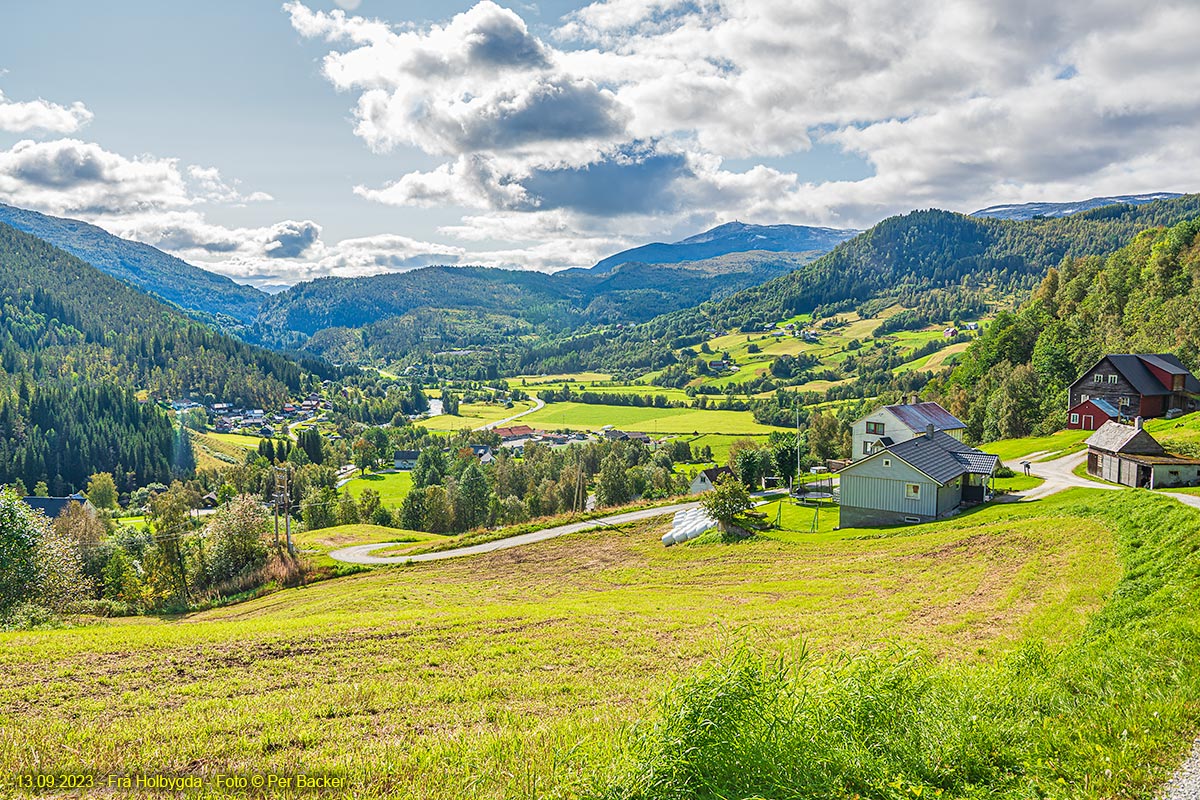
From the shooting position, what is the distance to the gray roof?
41.9 metres

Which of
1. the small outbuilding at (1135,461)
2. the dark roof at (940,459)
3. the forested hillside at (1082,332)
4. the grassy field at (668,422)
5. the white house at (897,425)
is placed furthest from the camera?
the grassy field at (668,422)

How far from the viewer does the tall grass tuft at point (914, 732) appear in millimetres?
5285

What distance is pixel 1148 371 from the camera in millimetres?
59094

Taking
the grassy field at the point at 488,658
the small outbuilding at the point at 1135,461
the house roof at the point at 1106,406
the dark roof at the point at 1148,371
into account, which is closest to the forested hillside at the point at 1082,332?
the dark roof at the point at 1148,371

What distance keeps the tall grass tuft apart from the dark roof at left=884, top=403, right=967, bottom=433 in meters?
57.5

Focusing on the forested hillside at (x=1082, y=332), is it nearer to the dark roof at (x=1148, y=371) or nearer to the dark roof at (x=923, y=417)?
the dark roof at (x=1148, y=371)

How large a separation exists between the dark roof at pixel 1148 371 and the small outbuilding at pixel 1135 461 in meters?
20.5

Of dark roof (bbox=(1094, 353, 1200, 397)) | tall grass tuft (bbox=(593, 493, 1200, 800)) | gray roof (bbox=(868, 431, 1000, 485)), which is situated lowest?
gray roof (bbox=(868, 431, 1000, 485))

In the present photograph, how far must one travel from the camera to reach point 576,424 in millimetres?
188625

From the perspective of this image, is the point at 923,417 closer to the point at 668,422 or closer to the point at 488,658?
the point at 488,658

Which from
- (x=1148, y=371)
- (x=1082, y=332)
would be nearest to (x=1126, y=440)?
(x=1148, y=371)

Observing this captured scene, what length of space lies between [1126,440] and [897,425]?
906 inches

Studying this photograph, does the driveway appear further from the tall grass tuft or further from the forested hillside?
the forested hillside

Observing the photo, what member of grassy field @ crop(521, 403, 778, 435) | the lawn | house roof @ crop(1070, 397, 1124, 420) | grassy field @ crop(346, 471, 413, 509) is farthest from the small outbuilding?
grassy field @ crop(521, 403, 778, 435)
